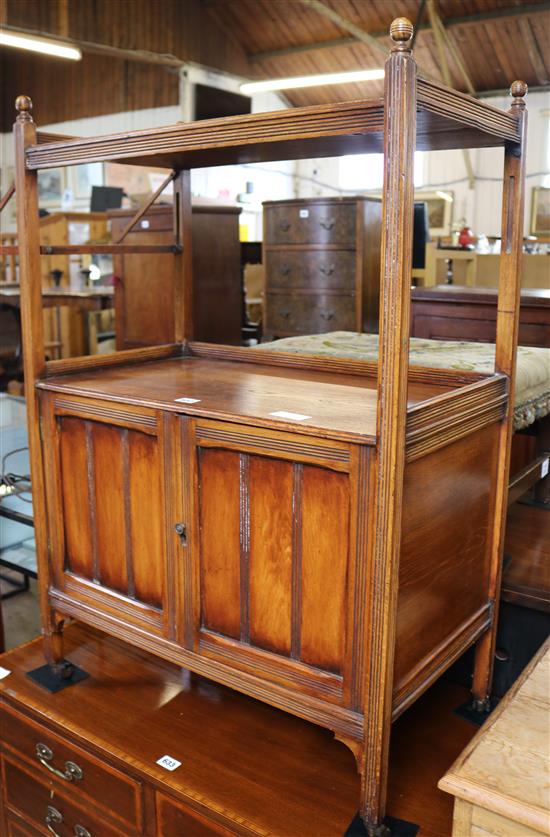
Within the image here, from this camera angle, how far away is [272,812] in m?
1.73

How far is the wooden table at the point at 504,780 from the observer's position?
128cm

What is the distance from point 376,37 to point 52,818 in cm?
1087

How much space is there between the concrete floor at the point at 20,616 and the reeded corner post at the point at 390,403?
8.52ft

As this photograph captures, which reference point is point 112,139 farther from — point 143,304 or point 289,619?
point 143,304

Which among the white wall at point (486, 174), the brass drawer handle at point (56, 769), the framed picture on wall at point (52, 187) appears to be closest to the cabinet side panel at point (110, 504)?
the brass drawer handle at point (56, 769)

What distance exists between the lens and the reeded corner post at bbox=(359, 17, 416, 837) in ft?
4.37

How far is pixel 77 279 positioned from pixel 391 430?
636cm

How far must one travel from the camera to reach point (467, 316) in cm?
366

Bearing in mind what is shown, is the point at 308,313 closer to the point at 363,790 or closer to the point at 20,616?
the point at 20,616

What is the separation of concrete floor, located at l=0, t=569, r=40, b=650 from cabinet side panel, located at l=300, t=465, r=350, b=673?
249 cm

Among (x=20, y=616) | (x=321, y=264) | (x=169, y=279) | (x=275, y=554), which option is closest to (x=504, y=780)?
(x=275, y=554)

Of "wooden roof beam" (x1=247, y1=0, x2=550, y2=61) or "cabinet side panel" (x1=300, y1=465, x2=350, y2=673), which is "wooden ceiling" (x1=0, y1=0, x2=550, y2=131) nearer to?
"wooden roof beam" (x1=247, y1=0, x2=550, y2=61)

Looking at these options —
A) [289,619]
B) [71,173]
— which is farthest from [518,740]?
[71,173]

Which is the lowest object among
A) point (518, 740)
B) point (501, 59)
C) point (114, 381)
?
point (518, 740)
